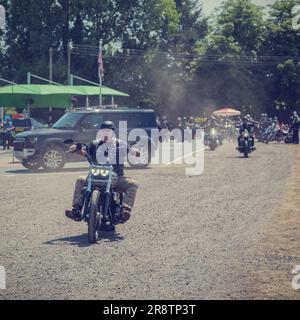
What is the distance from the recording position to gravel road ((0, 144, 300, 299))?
7.07m

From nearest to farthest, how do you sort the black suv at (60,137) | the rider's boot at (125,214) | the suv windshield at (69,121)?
the rider's boot at (125,214) < the black suv at (60,137) < the suv windshield at (69,121)

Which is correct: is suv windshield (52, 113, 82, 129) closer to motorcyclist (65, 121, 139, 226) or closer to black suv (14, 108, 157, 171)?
black suv (14, 108, 157, 171)

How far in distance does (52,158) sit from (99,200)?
12.5 m

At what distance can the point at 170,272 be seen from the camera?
25.6ft

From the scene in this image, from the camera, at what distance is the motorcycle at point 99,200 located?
962 cm

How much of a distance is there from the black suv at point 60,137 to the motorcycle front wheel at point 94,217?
12.5 meters

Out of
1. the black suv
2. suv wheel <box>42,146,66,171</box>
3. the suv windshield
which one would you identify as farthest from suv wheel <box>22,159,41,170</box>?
the suv windshield

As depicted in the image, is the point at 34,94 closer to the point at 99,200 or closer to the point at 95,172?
the point at 95,172

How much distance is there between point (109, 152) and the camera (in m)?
10.2

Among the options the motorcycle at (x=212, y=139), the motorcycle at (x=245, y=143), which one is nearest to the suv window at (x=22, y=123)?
the motorcycle at (x=212, y=139)

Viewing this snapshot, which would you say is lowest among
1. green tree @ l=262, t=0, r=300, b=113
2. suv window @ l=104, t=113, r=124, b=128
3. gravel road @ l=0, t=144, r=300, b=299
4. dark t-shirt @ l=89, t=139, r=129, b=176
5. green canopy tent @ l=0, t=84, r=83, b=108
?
gravel road @ l=0, t=144, r=300, b=299

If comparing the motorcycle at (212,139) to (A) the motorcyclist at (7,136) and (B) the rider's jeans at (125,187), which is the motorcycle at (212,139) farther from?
(B) the rider's jeans at (125,187)

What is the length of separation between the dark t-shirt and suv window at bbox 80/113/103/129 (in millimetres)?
12485

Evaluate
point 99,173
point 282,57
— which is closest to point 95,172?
point 99,173
